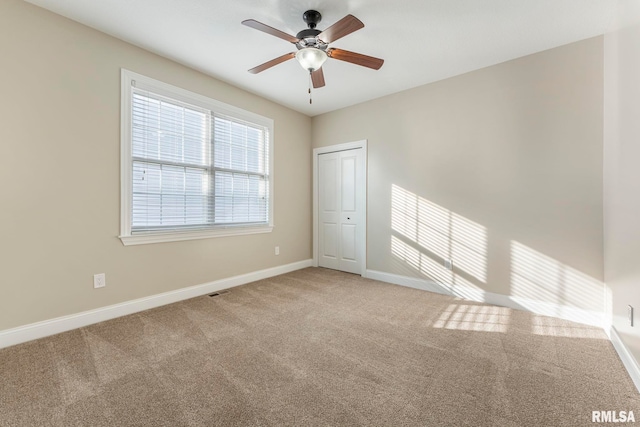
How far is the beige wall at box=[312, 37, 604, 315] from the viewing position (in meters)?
2.61

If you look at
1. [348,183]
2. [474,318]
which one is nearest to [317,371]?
[474,318]

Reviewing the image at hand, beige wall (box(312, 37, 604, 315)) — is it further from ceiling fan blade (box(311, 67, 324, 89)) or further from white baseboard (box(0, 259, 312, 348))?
white baseboard (box(0, 259, 312, 348))

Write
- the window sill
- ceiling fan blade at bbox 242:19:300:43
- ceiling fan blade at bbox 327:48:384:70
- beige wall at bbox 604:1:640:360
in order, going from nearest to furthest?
beige wall at bbox 604:1:640:360 → ceiling fan blade at bbox 242:19:300:43 → ceiling fan blade at bbox 327:48:384:70 → the window sill

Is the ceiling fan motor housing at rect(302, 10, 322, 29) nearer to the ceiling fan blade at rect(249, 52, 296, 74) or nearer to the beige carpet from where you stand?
the ceiling fan blade at rect(249, 52, 296, 74)

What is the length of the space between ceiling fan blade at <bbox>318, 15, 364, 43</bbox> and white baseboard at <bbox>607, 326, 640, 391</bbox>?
2859mm

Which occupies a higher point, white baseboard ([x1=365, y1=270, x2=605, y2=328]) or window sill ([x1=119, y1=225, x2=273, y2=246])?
window sill ([x1=119, y1=225, x2=273, y2=246])

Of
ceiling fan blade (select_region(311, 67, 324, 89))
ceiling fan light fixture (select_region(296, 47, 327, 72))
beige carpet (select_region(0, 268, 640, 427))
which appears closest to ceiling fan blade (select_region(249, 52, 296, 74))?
ceiling fan light fixture (select_region(296, 47, 327, 72))

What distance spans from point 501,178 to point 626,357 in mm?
1847

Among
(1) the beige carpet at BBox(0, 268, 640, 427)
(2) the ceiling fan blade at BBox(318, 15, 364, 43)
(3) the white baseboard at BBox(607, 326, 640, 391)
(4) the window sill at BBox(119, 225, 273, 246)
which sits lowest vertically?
(1) the beige carpet at BBox(0, 268, 640, 427)

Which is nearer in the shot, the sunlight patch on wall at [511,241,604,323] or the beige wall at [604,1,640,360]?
the beige wall at [604,1,640,360]

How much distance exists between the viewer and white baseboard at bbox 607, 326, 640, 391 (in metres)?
1.68

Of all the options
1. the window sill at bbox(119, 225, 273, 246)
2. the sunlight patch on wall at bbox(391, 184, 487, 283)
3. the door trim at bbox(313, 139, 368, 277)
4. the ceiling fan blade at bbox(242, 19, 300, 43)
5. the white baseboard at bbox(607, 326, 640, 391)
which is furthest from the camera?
the door trim at bbox(313, 139, 368, 277)

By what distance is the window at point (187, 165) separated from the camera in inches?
110

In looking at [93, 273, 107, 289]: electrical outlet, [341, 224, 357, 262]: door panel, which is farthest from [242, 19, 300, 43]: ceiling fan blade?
[341, 224, 357, 262]: door panel
